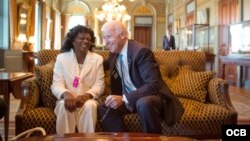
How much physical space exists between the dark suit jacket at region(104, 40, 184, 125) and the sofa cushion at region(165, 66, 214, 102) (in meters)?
0.60

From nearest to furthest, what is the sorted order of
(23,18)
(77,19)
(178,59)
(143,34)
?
1. (178,59)
2. (23,18)
3. (77,19)
4. (143,34)

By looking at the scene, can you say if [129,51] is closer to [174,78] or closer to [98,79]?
[98,79]

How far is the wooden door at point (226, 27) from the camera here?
1002 centimetres

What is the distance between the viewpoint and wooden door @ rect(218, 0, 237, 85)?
10016 millimetres

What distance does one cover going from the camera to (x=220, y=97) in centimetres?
324

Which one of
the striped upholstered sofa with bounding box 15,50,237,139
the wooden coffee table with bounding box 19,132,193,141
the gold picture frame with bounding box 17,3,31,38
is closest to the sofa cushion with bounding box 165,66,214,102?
the striped upholstered sofa with bounding box 15,50,237,139

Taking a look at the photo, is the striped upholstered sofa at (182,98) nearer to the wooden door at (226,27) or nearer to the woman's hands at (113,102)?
the woman's hands at (113,102)

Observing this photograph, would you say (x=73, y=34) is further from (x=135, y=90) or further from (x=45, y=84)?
(x=135, y=90)

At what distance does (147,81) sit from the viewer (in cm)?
281

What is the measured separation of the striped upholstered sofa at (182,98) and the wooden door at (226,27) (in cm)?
665

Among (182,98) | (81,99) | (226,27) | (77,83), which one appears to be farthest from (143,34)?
(81,99)

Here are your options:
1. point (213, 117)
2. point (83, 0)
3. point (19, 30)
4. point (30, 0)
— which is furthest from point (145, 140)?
point (83, 0)

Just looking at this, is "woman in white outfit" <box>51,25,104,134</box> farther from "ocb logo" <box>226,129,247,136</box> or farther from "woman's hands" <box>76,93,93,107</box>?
"ocb logo" <box>226,129,247,136</box>

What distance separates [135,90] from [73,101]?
50cm
